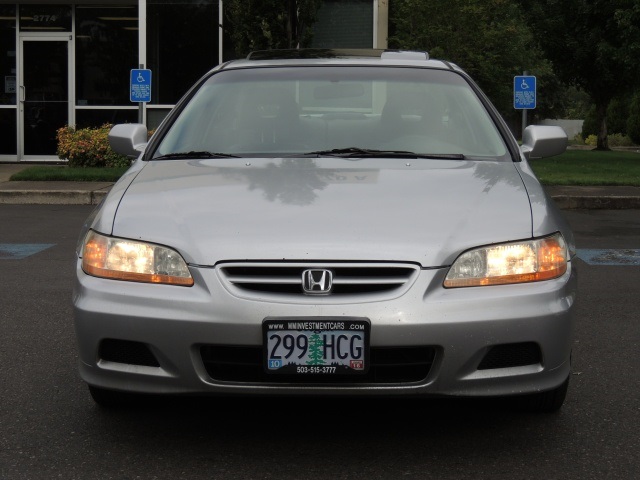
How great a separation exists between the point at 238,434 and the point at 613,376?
1951mm

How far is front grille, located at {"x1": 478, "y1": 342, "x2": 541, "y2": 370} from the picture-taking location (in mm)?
3604

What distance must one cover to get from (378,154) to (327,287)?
1.22 m

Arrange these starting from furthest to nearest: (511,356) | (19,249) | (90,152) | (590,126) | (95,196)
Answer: (590,126) → (90,152) → (95,196) → (19,249) → (511,356)

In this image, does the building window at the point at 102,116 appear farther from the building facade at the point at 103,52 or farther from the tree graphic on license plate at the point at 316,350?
Answer: the tree graphic on license plate at the point at 316,350

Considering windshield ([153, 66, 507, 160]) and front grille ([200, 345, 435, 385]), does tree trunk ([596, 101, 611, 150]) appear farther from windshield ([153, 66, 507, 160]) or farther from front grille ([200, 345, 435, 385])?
front grille ([200, 345, 435, 385])

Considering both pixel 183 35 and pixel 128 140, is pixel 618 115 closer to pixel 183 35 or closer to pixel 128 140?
pixel 183 35

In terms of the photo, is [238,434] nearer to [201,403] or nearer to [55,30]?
[201,403]

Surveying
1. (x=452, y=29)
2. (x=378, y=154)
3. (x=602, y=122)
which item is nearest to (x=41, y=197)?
(x=378, y=154)

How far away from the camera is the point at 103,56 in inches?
798

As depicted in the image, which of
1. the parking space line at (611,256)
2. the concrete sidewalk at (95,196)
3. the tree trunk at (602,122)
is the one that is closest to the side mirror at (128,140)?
the parking space line at (611,256)

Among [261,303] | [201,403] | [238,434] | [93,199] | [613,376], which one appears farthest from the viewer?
[93,199]

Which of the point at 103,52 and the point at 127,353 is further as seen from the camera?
the point at 103,52

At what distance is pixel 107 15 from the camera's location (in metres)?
20.2

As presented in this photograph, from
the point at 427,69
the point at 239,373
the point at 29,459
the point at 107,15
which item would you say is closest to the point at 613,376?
the point at 427,69
